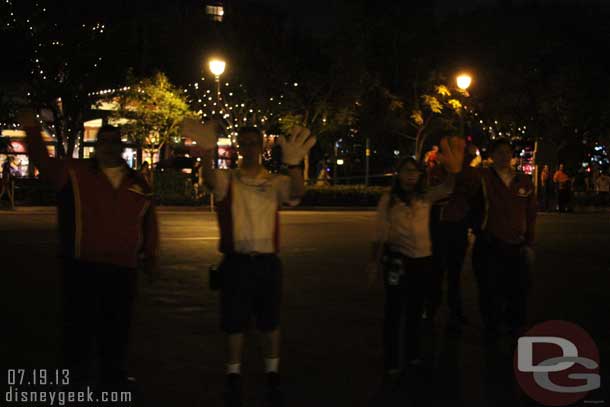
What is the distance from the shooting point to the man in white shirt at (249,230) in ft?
21.1

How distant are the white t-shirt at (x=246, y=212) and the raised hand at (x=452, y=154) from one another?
6.09ft

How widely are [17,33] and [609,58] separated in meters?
29.9

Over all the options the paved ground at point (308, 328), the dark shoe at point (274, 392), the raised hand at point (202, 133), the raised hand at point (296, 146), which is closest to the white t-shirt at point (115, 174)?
the raised hand at point (202, 133)

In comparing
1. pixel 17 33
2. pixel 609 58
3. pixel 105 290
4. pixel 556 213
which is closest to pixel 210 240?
pixel 17 33

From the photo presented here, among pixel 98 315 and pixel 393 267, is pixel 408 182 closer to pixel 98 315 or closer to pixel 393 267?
pixel 393 267

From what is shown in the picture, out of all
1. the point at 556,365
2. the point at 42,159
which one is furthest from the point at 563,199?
the point at 42,159

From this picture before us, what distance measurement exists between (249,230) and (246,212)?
0.43 feet

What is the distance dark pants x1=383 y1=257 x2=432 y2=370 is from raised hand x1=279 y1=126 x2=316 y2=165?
1260 millimetres

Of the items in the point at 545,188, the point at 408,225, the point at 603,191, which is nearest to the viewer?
the point at 408,225

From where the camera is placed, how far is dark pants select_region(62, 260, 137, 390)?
6.27 metres

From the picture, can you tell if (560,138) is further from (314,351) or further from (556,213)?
(314,351)

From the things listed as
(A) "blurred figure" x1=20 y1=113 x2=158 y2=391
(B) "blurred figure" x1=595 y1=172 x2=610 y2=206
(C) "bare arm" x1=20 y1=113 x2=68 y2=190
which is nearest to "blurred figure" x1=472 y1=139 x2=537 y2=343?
(A) "blurred figure" x1=20 y1=113 x2=158 y2=391

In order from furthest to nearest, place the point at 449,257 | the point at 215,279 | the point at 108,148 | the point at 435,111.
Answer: the point at 435,111
the point at 449,257
the point at 215,279
the point at 108,148

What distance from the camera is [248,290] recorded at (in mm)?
6457
